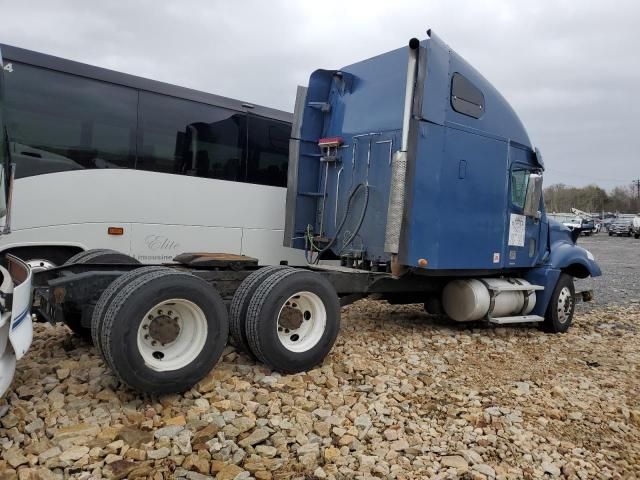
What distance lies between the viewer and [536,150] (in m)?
7.36

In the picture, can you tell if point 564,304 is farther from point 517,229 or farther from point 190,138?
point 190,138

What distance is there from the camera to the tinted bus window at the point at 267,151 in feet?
29.7

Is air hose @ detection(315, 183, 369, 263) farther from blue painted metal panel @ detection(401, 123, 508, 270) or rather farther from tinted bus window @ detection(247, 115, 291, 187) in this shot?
tinted bus window @ detection(247, 115, 291, 187)

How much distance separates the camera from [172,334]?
4.02 m

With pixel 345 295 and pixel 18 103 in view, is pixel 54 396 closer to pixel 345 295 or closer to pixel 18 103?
pixel 345 295

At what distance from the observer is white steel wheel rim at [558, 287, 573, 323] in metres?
7.48

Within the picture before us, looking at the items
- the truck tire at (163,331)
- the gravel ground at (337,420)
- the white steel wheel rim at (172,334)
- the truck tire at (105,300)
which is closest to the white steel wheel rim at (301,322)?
the gravel ground at (337,420)

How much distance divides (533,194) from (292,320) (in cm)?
419

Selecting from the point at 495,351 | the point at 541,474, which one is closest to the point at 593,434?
the point at 541,474

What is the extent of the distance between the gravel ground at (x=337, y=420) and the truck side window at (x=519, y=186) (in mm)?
2321

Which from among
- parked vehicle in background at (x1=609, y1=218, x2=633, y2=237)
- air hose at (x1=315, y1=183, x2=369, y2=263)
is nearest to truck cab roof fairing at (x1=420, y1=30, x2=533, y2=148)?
air hose at (x1=315, y1=183, x2=369, y2=263)

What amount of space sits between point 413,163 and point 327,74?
222 cm

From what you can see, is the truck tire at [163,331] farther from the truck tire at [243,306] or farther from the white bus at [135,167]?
the white bus at [135,167]

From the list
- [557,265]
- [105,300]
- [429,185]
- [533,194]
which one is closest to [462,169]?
[429,185]
